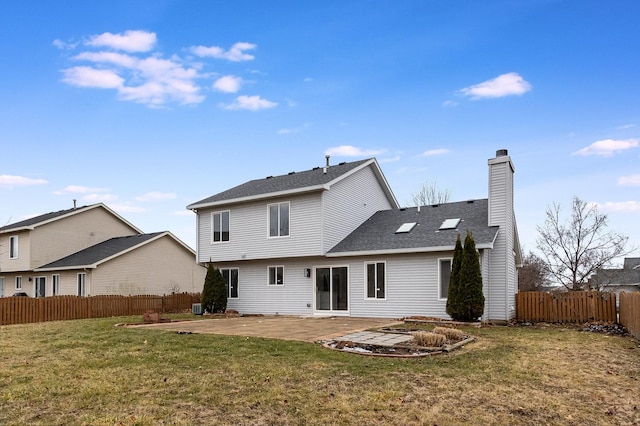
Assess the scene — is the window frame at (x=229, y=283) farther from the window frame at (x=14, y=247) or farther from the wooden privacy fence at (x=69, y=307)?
the window frame at (x=14, y=247)

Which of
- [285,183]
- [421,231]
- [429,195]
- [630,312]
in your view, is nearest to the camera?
[630,312]

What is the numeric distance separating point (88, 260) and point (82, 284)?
137 cm

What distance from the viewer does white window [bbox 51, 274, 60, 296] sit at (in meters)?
28.7

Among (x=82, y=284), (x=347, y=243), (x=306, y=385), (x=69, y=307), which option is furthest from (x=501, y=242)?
(x=82, y=284)

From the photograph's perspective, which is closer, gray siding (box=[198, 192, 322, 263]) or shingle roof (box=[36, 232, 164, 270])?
gray siding (box=[198, 192, 322, 263])

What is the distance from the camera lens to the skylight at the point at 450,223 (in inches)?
719

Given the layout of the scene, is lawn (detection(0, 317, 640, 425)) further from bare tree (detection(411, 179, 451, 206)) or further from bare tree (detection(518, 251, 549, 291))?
bare tree (detection(411, 179, 451, 206))

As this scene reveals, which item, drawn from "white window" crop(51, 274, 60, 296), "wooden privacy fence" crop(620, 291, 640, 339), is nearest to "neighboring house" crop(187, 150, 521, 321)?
"wooden privacy fence" crop(620, 291, 640, 339)

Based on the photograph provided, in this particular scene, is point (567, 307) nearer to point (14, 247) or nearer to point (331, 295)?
point (331, 295)

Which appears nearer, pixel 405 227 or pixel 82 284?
pixel 405 227

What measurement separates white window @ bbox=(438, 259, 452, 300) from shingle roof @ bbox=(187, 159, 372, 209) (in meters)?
5.49

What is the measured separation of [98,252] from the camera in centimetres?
2928

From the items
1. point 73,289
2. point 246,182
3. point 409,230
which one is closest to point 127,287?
point 73,289

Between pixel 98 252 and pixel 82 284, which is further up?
pixel 98 252
